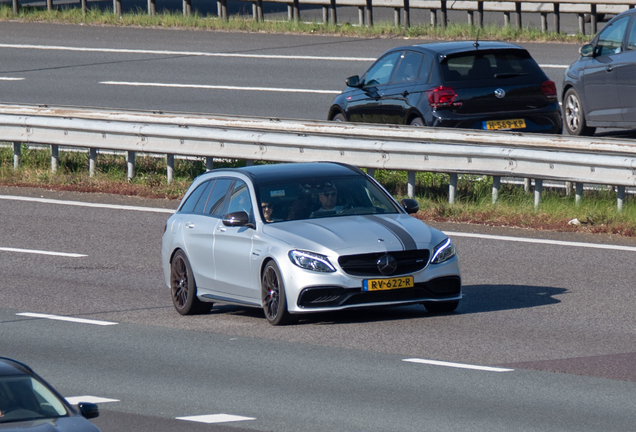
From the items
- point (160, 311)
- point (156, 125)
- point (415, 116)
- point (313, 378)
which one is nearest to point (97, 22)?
point (156, 125)

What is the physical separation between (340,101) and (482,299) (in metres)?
8.55

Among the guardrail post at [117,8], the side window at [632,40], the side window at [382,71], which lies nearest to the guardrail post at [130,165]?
the side window at [382,71]

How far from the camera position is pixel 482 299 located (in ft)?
41.1

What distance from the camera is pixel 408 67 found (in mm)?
19031

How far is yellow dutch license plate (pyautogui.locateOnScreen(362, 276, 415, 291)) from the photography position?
11.2 metres

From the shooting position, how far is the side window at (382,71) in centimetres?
1945

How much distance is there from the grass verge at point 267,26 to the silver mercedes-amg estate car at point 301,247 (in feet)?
50.7

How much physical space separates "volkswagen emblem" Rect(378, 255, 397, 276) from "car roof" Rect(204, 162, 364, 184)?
148 centimetres

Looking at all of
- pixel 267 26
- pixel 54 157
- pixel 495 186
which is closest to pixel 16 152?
pixel 54 157

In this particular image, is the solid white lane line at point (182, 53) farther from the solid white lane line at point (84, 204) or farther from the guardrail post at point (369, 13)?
the solid white lane line at point (84, 204)

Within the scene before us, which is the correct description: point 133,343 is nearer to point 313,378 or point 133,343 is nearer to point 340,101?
point 313,378

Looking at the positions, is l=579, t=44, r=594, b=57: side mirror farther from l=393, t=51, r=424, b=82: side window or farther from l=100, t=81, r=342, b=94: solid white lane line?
l=100, t=81, r=342, b=94: solid white lane line

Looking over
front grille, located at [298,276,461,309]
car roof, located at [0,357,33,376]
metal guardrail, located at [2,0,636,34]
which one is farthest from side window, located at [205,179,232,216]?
metal guardrail, located at [2,0,636,34]

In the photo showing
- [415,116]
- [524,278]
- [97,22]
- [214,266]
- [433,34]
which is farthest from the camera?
[97,22]
